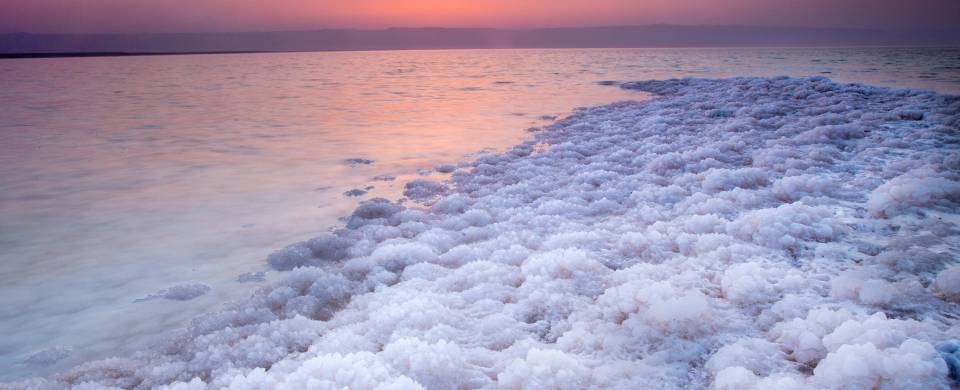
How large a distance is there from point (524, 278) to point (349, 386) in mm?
1826

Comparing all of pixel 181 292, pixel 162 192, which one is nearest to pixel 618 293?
pixel 181 292

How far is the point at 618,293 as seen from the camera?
11.3 feet

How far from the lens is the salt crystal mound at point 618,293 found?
8.77ft

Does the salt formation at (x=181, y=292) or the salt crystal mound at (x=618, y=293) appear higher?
the salt crystal mound at (x=618, y=293)

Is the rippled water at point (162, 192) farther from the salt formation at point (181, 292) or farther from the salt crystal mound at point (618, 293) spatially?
Result: the salt crystal mound at point (618, 293)

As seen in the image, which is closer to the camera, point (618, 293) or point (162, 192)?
point (618, 293)

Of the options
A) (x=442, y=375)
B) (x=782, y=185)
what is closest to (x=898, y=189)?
(x=782, y=185)

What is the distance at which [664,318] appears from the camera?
308 centimetres

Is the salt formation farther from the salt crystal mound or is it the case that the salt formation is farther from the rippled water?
the salt crystal mound

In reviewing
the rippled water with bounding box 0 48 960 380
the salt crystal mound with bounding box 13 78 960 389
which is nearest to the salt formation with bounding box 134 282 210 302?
the rippled water with bounding box 0 48 960 380

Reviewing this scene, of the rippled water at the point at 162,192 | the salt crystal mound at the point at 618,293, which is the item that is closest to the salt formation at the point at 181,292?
the rippled water at the point at 162,192

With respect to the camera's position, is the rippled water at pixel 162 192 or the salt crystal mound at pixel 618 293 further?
the rippled water at pixel 162 192

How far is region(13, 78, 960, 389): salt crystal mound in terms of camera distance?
2.67 metres

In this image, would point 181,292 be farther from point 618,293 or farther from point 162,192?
point 162,192
